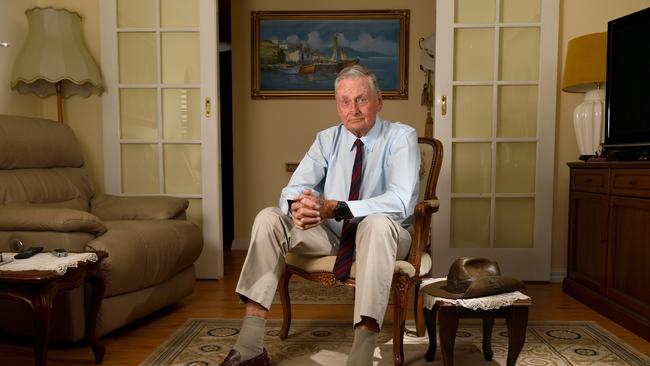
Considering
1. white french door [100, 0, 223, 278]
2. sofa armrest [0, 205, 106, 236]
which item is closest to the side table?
sofa armrest [0, 205, 106, 236]

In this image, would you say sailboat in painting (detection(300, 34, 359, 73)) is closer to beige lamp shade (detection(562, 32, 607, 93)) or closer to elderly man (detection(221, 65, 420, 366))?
beige lamp shade (detection(562, 32, 607, 93))

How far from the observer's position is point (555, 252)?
3219 mm

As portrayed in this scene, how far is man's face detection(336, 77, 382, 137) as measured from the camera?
1908mm

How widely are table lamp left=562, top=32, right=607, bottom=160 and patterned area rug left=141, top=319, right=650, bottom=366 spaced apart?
1060 millimetres

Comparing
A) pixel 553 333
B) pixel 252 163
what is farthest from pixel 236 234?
pixel 553 333

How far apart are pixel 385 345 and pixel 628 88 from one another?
1.73 meters

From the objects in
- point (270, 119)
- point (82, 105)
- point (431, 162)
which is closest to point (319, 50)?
point (270, 119)

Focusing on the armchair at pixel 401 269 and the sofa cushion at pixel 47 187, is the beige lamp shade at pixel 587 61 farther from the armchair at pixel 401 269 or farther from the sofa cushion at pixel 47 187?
the sofa cushion at pixel 47 187

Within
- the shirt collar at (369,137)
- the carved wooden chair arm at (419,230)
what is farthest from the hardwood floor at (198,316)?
the shirt collar at (369,137)

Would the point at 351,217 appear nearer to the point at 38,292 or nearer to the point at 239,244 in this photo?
the point at 38,292

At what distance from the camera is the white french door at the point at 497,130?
3.12 m

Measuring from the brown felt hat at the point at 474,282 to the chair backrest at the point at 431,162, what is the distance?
18.4 inches

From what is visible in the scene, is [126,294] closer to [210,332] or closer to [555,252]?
[210,332]

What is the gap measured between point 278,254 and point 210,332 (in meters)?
0.65
